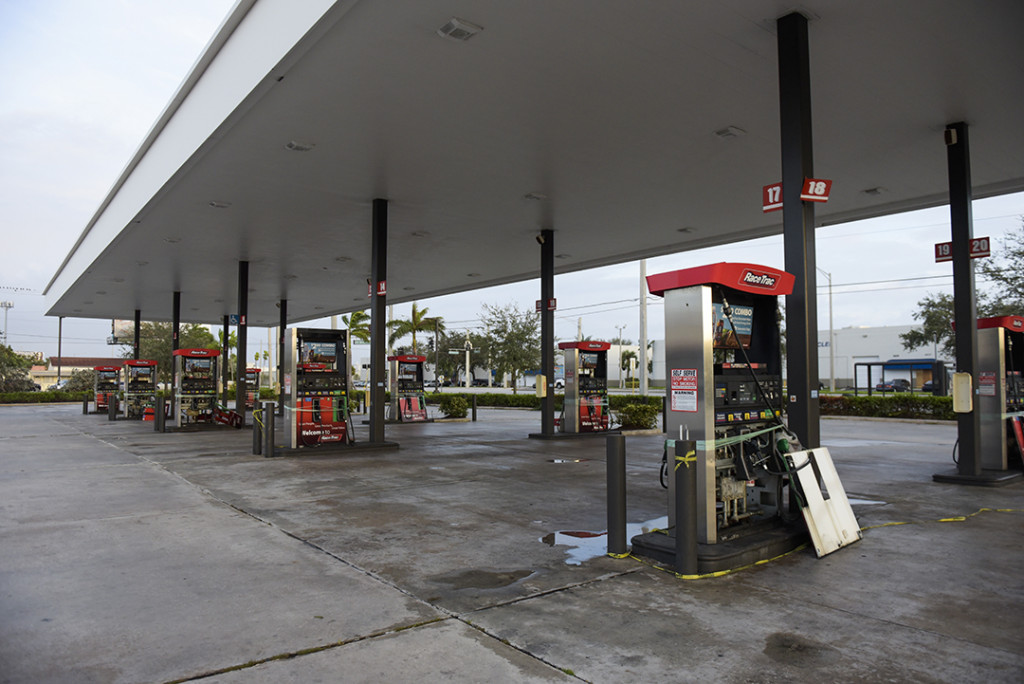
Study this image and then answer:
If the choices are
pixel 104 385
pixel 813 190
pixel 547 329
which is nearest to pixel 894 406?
pixel 547 329

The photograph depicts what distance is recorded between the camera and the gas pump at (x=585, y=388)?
16.9m

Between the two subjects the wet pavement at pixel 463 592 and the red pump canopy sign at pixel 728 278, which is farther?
the red pump canopy sign at pixel 728 278

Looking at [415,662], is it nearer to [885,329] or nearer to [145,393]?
[145,393]

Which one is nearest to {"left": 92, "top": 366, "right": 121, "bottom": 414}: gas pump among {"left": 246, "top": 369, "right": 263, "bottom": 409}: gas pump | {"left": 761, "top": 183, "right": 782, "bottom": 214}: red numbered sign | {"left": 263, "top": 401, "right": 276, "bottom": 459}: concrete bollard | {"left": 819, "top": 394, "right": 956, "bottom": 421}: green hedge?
{"left": 246, "top": 369, "right": 263, "bottom": 409}: gas pump

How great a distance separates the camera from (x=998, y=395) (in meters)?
9.77

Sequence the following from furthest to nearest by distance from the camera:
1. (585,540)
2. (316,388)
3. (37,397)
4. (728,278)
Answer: (37,397), (316,388), (585,540), (728,278)

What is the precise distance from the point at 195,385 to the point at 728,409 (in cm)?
1850

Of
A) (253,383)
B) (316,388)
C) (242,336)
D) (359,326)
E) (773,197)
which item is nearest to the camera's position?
(773,197)

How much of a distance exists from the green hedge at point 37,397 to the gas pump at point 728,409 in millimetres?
42473

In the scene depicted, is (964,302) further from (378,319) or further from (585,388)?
(378,319)

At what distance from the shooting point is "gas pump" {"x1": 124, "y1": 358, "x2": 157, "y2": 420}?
25.1 m

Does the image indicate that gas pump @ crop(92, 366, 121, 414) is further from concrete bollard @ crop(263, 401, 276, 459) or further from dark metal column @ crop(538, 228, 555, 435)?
dark metal column @ crop(538, 228, 555, 435)

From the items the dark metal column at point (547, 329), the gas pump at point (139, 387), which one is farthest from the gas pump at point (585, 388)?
the gas pump at point (139, 387)

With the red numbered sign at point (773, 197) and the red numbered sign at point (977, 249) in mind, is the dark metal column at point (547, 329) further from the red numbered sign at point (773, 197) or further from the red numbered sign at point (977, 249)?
the red numbered sign at point (773, 197)
